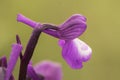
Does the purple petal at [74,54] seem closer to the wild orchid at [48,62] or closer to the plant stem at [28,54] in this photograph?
the wild orchid at [48,62]

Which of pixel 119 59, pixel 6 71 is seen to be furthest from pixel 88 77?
pixel 6 71

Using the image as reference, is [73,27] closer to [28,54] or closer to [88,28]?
[28,54]

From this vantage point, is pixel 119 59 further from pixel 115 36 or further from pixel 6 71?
pixel 6 71

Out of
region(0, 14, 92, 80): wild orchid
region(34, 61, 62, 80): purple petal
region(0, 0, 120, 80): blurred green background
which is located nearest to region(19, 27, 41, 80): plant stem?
region(0, 14, 92, 80): wild orchid

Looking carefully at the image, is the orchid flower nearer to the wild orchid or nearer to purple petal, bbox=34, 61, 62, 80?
the wild orchid

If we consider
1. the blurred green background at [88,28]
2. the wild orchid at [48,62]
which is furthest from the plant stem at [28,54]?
the blurred green background at [88,28]
